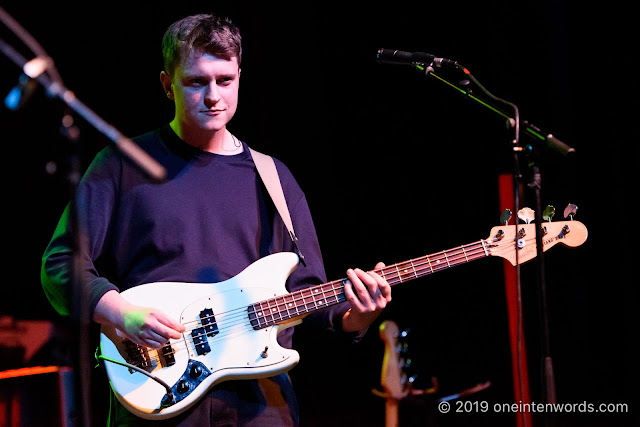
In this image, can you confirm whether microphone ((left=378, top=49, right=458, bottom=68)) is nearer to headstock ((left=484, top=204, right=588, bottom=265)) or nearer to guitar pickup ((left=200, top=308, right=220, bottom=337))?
headstock ((left=484, top=204, right=588, bottom=265))

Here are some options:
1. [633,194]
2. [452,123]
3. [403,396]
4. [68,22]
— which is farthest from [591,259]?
[68,22]

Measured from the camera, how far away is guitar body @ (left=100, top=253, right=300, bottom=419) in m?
2.43

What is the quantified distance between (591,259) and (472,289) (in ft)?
3.01

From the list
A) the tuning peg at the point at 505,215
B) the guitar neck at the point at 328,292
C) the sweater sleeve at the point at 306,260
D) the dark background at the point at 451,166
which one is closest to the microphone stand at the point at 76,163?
the guitar neck at the point at 328,292

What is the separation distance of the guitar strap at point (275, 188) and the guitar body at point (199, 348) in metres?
0.24

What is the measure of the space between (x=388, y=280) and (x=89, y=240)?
4.07ft

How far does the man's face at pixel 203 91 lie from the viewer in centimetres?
277

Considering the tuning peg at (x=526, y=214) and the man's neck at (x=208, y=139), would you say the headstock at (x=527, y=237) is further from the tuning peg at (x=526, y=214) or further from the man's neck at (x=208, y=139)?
the man's neck at (x=208, y=139)

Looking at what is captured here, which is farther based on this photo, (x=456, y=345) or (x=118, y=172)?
(x=456, y=345)

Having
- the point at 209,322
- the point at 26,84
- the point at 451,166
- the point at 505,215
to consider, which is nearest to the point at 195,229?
the point at 209,322

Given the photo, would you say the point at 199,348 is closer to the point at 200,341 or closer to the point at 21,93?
the point at 200,341

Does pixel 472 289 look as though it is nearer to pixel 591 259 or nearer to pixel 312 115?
pixel 591 259

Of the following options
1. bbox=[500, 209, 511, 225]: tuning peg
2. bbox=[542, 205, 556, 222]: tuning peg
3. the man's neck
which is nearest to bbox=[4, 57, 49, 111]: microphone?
the man's neck

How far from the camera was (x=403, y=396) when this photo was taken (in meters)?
4.34
